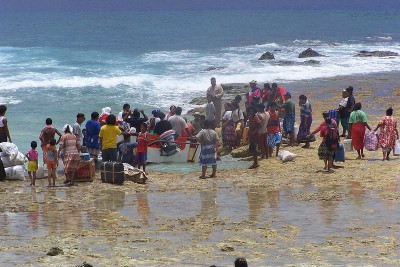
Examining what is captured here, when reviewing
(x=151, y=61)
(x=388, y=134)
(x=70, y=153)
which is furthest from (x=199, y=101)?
(x=151, y=61)

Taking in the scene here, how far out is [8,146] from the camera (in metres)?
16.1

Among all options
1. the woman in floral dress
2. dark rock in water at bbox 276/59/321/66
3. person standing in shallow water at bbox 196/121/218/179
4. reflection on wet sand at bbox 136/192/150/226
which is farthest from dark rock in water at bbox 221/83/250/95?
reflection on wet sand at bbox 136/192/150/226

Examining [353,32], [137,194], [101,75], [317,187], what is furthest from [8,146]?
[353,32]

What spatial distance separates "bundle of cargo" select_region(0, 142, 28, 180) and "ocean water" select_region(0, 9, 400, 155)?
20.0ft

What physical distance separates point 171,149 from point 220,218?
4901 millimetres

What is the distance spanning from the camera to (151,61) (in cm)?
4872

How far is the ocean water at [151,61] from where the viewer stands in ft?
102

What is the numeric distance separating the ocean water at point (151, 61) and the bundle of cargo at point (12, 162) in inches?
240

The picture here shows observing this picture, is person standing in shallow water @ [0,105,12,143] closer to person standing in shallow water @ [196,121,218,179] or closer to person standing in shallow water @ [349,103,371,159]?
person standing in shallow water @ [196,121,218,179]

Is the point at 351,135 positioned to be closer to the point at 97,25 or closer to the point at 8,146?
the point at 8,146

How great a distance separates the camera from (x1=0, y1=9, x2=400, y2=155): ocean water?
31094 millimetres

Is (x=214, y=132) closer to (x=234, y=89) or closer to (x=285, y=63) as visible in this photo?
(x=234, y=89)

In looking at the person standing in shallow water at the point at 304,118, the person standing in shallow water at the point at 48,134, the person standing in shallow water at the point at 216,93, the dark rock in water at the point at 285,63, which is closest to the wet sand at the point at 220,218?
the person standing in shallow water at the point at 48,134

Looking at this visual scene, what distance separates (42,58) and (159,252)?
4107 cm
